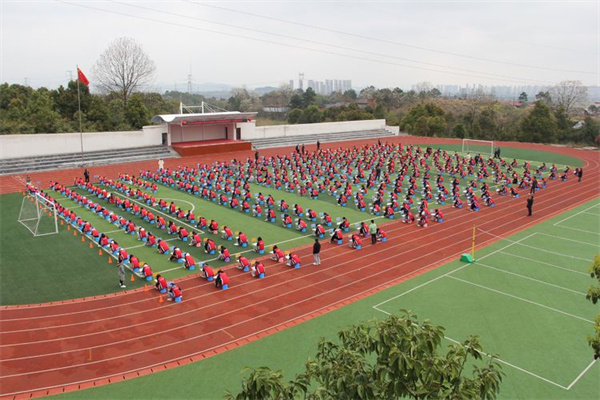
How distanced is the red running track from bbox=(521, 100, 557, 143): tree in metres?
44.4

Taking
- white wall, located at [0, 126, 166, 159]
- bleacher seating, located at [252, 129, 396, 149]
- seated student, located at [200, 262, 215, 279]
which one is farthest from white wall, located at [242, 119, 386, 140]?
seated student, located at [200, 262, 215, 279]

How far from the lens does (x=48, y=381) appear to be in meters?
9.73

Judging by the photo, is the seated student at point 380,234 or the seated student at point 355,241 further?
the seated student at point 380,234

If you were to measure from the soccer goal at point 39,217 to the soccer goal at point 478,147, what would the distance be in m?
39.2

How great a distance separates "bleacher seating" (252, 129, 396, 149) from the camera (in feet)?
166

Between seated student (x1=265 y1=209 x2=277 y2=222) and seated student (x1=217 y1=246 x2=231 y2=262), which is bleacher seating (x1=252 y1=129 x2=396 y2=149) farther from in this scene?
seated student (x1=217 y1=246 x2=231 y2=262)

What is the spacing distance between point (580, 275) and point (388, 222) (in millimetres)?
8354

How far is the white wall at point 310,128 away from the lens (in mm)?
51844

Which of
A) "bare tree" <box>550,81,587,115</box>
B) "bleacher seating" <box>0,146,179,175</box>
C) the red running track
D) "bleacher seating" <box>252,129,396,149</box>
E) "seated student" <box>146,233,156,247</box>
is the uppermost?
"bare tree" <box>550,81,587,115</box>

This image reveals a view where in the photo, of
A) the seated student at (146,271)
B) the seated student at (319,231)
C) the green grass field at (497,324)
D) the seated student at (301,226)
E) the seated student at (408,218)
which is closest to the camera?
the green grass field at (497,324)

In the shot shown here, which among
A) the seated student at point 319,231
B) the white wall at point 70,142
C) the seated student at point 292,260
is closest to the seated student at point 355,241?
the seated student at point 319,231

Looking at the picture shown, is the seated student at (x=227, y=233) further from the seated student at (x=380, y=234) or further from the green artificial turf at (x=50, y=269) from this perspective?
the seated student at (x=380, y=234)

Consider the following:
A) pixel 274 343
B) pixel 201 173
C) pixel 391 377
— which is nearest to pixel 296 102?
pixel 201 173

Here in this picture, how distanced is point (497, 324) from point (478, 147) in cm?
4342
